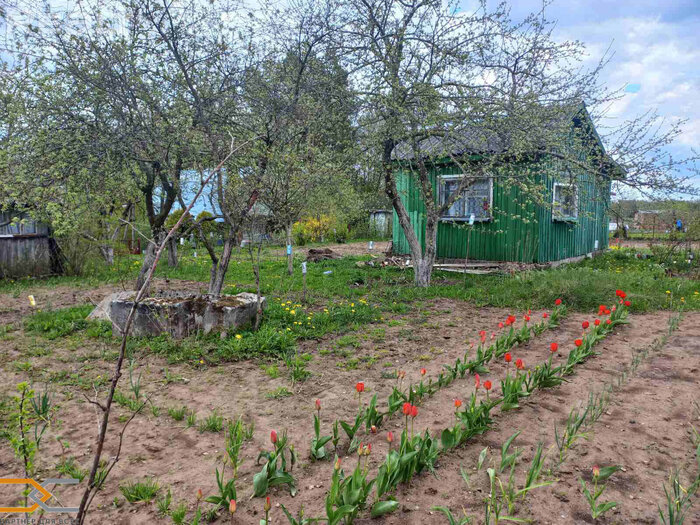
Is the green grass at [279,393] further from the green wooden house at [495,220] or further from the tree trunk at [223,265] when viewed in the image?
the green wooden house at [495,220]

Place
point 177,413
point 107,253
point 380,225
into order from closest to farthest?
point 177,413 < point 107,253 < point 380,225

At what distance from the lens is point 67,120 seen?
5777mm

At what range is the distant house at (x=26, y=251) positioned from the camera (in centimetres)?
1036

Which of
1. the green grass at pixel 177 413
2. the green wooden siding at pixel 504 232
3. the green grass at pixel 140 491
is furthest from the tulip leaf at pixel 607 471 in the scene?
the green wooden siding at pixel 504 232

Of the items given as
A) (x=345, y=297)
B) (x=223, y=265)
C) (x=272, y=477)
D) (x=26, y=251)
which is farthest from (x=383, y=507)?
(x=26, y=251)

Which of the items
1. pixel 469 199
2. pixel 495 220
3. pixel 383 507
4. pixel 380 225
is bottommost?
pixel 383 507

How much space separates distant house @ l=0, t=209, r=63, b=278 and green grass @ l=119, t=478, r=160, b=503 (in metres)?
→ 10.1

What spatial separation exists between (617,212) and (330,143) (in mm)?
5632

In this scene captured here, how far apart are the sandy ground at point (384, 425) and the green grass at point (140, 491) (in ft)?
→ 0.14

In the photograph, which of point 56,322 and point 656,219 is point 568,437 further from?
point 656,219

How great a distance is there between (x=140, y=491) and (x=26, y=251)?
11.0 metres

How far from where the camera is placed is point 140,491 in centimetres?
231

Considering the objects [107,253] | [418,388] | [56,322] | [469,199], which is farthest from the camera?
[107,253]

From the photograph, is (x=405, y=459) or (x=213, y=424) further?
(x=213, y=424)
